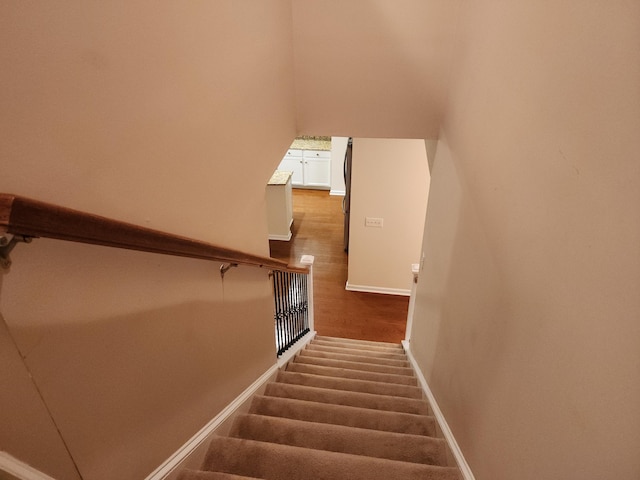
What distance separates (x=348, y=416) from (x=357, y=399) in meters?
0.26

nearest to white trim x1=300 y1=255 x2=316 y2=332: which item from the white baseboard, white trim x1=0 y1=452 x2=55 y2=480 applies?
the white baseboard

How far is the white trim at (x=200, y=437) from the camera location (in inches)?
49.2

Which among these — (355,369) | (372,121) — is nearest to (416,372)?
(355,369)

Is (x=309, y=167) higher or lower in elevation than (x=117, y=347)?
higher

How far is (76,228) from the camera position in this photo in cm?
70

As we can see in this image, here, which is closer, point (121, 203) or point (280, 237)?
point (121, 203)

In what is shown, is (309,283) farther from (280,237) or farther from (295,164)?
(295,164)

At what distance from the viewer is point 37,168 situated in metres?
0.68

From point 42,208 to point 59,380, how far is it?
417 mm

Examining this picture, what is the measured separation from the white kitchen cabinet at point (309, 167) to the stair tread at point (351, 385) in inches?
245

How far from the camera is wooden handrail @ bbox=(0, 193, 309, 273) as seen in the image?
58 cm

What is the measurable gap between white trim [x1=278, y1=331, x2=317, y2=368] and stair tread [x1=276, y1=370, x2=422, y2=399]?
15 cm

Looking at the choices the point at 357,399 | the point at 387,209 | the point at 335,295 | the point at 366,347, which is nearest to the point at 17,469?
the point at 357,399

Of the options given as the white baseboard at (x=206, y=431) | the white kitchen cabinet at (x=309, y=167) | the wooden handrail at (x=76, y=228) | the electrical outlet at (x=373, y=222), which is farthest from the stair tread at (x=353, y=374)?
the white kitchen cabinet at (x=309, y=167)
